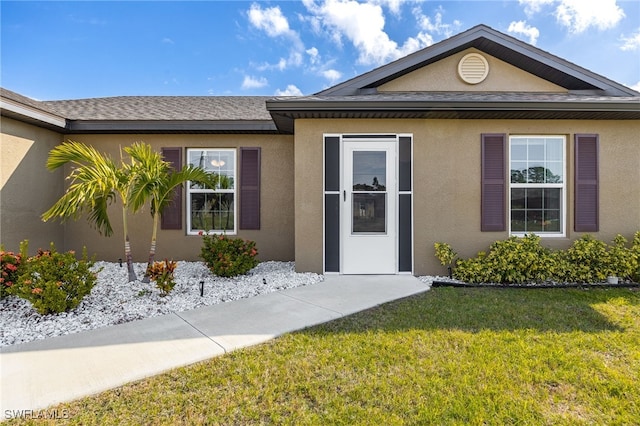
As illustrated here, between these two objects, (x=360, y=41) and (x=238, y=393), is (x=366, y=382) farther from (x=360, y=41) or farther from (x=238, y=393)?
(x=360, y=41)

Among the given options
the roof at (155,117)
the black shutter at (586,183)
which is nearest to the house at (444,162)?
the black shutter at (586,183)

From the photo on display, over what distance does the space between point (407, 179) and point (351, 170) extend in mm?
1053

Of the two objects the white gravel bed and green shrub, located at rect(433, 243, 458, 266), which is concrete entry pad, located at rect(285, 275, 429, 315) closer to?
the white gravel bed

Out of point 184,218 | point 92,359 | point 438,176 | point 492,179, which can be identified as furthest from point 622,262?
point 184,218

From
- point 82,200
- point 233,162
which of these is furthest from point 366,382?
point 233,162

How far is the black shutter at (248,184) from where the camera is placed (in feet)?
22.1

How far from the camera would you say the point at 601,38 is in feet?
23.8

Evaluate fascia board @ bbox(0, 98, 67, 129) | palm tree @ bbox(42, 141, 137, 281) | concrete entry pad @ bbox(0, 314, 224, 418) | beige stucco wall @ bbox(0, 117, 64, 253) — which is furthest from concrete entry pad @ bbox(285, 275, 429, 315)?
fascia board @ bbox(0, 98, 67, 129)

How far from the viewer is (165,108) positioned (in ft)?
24.6

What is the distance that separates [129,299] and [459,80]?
6.91 meters

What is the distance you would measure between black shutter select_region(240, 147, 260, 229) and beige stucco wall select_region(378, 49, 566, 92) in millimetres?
3089

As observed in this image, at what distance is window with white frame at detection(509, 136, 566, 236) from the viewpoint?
5.59 metres

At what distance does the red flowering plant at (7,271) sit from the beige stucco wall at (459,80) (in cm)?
650

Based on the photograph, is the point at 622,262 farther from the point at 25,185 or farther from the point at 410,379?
the point at 25,185
